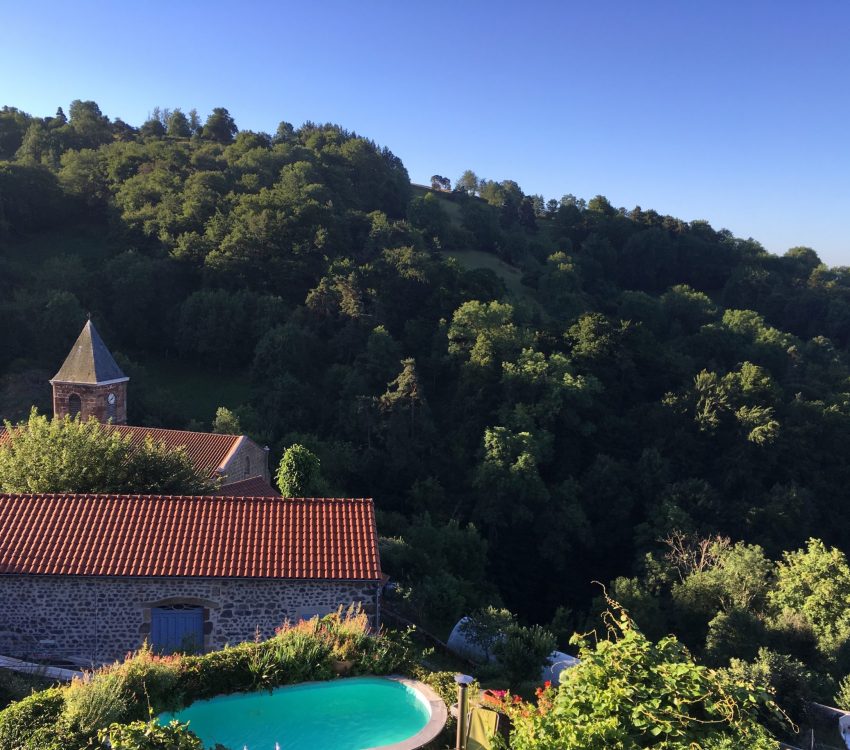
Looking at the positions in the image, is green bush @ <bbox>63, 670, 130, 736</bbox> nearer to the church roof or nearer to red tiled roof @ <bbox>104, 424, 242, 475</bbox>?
red tiled roof @ <bbox>104, 424, 242, 475</bbox>

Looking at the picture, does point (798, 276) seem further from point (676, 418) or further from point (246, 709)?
point (246, 709)

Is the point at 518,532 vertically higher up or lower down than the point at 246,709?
lower down

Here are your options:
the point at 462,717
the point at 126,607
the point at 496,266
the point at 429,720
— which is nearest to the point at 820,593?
the point at 429,720

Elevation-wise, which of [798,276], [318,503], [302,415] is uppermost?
[798,276]

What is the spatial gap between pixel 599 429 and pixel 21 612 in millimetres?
30820

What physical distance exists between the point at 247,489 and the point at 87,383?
7.14m

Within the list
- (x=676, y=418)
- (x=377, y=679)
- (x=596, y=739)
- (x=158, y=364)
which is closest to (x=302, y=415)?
(x=158, y=364)

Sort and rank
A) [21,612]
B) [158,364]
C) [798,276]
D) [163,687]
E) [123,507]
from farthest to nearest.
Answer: [798,276] < [158,364] < [123,507] < [21,612] < [163,687]

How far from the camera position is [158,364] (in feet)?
137

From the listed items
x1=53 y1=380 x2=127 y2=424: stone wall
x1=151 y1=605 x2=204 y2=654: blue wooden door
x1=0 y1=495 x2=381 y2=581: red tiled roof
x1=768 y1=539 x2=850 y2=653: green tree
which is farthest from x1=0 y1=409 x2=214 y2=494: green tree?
x1=768 y1=539 x2=850 y2=653: green tree

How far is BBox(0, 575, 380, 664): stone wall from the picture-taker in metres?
10.9

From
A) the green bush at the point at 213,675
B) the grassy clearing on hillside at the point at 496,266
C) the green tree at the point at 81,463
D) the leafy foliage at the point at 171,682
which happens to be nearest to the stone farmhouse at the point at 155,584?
the leafy foliage at the point at 171,682

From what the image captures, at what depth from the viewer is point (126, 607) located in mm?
10984

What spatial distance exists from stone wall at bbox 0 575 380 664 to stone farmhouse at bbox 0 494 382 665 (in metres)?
0.02
